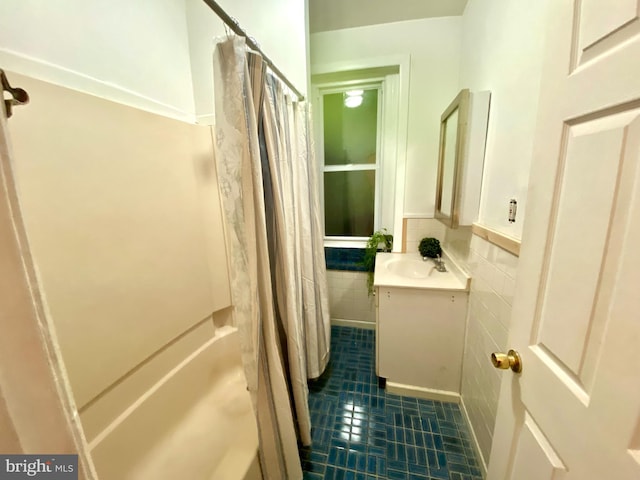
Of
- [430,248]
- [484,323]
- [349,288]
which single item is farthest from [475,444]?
[349,288]

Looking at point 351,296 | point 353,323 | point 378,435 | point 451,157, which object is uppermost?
point 451,157

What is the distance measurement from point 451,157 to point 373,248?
3.02 ft

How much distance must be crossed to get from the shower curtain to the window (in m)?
0.92

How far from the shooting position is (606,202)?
1.26ft

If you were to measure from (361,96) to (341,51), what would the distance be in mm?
374

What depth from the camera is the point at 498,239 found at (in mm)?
1041

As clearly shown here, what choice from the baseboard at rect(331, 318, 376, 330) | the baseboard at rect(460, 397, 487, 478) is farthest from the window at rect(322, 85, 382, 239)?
the baseboard at rect(460, 397, 487, 478)

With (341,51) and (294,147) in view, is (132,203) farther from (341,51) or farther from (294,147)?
(341,51)

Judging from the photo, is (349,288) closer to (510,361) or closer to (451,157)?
(451,157)

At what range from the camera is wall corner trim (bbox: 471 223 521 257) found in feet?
3.02

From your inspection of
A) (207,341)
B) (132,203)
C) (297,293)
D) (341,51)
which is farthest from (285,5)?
(207,341)

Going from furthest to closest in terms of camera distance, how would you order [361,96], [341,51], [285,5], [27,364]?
1. [361,96]
2. [341,51]
3. [285,5]
4. [27,364]

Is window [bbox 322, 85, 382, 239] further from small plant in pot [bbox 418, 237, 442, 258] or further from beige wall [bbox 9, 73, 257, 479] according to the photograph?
beige wall [bbox 9, 73, 257, 479]

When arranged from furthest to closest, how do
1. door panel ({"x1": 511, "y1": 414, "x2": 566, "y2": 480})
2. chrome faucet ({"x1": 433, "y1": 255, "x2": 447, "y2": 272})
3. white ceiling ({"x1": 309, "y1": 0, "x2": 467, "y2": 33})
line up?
chrome faucet ({"x1": 433, "y1": 255, "x2": 447, "y2": 272}) < white ceiling ({"x1": 309, "y1": 0, "x2": 467, "y2": 33}) < door panel ({"x1": 511, "y1": 414, "x2": 566, "y2": 480})
